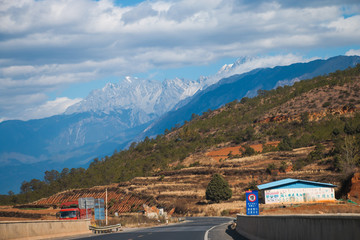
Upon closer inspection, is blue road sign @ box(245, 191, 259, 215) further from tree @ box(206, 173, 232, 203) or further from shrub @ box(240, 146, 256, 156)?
shrub @ box(240, 146, 256, 156)

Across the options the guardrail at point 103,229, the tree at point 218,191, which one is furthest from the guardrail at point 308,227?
the tree at point 218,191

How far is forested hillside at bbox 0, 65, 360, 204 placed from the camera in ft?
348

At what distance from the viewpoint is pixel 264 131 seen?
4860 inches

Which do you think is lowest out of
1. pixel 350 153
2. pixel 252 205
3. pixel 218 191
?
pixel 218 191

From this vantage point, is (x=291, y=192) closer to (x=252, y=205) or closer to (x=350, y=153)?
(x=350, y=153)

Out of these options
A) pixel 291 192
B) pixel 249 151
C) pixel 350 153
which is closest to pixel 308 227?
pixel 291 192

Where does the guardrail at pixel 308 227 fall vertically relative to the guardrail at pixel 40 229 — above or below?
above

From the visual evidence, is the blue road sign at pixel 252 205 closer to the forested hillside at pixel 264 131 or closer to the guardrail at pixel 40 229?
the guardrail at pixel 40 229

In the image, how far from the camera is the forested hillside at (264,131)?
106188 millimetres

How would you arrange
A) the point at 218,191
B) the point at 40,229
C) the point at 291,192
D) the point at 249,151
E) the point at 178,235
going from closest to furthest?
the point at 178,235, the point at 40,229, the point at 291,192, the point at 218,191, the point at 249,151

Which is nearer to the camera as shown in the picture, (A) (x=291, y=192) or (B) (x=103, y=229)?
(B) (x=103, y=229)

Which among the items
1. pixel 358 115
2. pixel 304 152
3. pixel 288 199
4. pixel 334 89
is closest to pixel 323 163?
pixel 304 152

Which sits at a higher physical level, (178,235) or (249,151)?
(249,151)

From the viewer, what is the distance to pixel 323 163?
3445 inches
